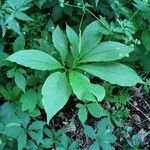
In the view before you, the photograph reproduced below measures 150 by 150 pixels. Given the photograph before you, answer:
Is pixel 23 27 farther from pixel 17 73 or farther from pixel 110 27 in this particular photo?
pixel 110 27

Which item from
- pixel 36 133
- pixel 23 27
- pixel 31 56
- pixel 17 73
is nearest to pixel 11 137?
pixel 36 133

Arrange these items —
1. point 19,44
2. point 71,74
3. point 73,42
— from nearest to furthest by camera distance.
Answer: point 71,74 → point 73,42 → point 19,44

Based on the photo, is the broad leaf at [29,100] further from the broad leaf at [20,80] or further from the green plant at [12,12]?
the green plant at [12,12]

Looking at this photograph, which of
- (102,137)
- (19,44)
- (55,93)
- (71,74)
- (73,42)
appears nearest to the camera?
(55,93)

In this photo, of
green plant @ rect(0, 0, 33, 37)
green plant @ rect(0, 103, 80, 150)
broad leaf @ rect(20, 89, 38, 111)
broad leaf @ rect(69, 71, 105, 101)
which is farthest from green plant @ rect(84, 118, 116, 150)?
green plant @ rect(0, 0, 33, 37)

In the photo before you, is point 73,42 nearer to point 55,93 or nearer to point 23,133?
point 55,93

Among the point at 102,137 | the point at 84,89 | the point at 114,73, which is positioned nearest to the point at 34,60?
the point at 84,89
